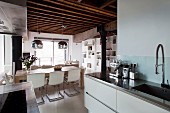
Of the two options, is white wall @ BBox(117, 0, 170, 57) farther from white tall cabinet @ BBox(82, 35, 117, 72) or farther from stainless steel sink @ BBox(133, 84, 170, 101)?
white tall cabinet @ BBox(82, 35, 117, 72)

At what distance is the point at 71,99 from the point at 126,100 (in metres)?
2.52

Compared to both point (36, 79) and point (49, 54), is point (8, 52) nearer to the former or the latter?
point (36, 79)

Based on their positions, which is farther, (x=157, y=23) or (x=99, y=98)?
(x=99, y=98)

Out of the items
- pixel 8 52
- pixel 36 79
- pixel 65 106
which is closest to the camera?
pixel 65 106

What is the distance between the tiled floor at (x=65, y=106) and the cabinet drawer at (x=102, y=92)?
834 millimetres

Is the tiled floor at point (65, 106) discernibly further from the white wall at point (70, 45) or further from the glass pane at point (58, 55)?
the glass pane at point (58, 55)

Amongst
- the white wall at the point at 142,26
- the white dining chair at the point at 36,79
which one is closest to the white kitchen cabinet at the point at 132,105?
the white wall at the point at 142,26

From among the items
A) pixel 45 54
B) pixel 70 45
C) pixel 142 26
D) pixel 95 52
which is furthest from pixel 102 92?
pixel 70 45

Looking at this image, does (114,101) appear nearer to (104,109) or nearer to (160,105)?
(104,109)

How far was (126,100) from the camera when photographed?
1.68 m

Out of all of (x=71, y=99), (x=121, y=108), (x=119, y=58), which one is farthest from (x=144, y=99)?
(x=71, y=99)

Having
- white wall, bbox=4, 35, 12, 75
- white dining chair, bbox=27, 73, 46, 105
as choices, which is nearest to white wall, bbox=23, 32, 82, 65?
white wall, bbox=4, 35, 12, 75

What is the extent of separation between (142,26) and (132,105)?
1.35 m

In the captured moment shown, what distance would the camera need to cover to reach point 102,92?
7.18 ft
